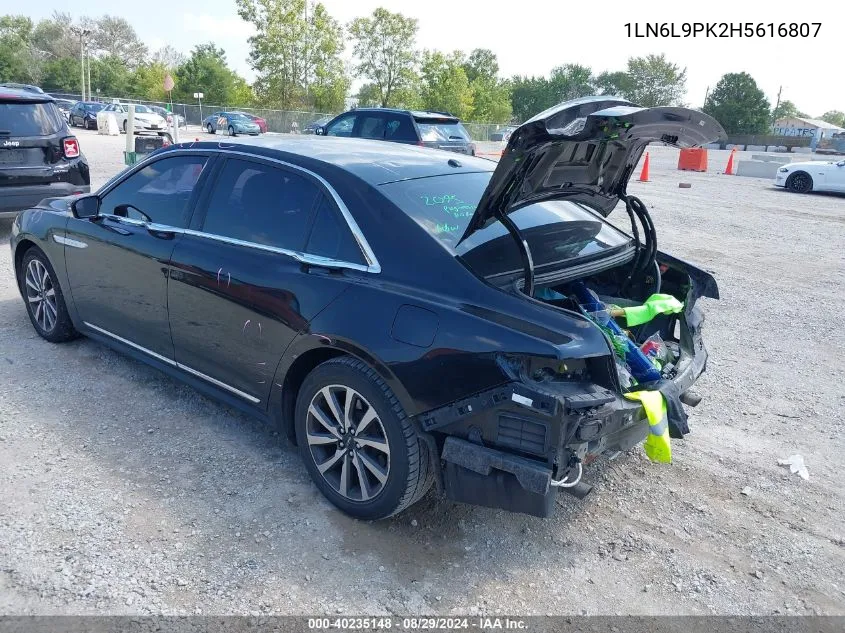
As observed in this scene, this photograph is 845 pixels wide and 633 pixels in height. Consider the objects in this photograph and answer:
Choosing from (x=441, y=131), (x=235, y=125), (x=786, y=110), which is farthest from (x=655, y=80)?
(x=441, y=131)

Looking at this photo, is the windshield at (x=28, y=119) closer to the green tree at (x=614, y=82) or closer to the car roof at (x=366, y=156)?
the car roof at (x=366, y=156)

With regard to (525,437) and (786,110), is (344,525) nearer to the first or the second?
(525,437)

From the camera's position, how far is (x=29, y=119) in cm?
790

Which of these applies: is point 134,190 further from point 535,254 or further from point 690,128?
point 690,128

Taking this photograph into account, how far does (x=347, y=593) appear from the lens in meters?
2.69

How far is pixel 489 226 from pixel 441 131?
12.2 m

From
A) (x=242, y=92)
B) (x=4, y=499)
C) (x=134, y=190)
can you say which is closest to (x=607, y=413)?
(x=4, y=499)

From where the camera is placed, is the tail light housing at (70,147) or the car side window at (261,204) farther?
the tail light housing at (70,147)

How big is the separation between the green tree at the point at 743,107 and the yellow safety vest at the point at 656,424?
83.0 meters

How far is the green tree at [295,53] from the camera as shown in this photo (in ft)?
164

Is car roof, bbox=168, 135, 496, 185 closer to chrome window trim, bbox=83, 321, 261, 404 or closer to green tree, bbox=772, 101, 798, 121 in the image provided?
chrome window trim, bbox=83, 321, 261, 404

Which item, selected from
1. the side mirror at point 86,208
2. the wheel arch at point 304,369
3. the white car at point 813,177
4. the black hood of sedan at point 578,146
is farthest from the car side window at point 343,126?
the white car at point 813,177

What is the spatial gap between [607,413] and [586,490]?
415mm

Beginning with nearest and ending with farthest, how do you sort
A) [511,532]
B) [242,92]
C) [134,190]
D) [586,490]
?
[586,490], [511,532], [134,190], [242,92]
